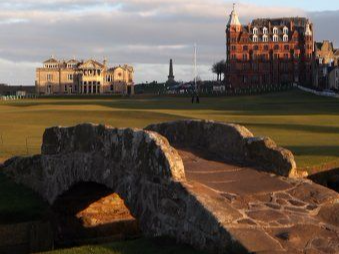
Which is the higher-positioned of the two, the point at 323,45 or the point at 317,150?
the point at 323,45

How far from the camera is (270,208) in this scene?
11047mm

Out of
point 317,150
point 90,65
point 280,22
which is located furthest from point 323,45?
point 317,150

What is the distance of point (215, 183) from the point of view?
40.0 feet

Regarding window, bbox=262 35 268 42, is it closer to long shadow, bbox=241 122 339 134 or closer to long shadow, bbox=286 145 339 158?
long shadow, bbox=241 122 339 134

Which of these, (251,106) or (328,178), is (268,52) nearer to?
(251,106)

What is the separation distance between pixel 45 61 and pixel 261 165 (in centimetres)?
16927

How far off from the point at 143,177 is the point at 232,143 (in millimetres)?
2660

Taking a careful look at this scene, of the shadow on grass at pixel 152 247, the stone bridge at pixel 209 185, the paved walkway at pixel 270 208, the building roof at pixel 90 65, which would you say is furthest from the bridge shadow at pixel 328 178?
the building roof at pixel 90 65

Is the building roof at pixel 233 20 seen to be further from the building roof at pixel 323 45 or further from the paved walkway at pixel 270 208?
the paved walkway at pixel 270 208

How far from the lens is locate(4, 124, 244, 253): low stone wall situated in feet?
34.3

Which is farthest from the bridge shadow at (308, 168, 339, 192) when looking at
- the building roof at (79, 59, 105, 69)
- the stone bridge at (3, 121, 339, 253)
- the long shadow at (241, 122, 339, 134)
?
the building roof at (79, 59, 105, 69)

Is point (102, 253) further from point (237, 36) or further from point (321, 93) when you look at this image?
Result: point (237, 36)

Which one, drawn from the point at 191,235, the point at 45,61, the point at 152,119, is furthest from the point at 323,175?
the point at 45,61

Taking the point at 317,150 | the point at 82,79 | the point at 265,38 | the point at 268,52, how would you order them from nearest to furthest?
the point at 317,150, the point at 265,38, the point at 268,52, the point at 82,79
